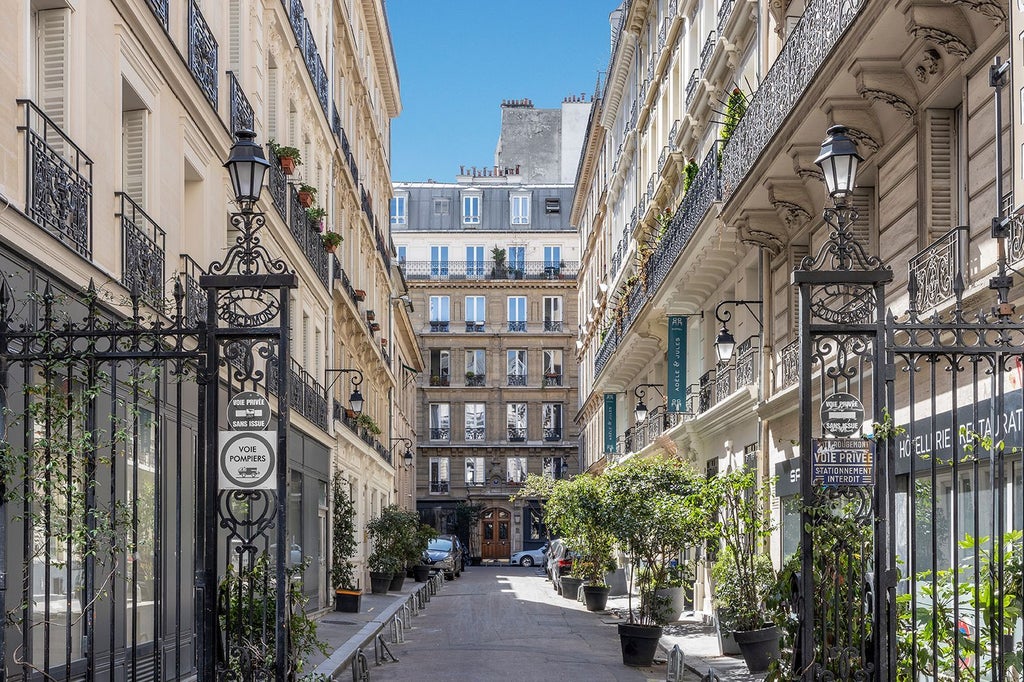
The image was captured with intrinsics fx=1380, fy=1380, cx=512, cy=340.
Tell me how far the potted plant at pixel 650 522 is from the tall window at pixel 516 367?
52.8 metres

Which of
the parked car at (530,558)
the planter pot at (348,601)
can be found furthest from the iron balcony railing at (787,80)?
the parked car at (530,558)

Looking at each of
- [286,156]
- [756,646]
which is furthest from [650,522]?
[286,156]

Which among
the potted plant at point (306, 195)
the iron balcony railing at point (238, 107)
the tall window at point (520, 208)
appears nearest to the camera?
the iron balcony railing at point (238, 107)

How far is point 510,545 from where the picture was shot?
242 feet

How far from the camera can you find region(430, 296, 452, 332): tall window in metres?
75.1

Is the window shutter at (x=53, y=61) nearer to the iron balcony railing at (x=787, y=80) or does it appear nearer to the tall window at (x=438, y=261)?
the iron balcony railing at (x=787, y=80)

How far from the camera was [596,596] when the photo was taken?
30547 millimetres

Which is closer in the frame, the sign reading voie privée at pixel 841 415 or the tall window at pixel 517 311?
the sign reading voie privée at pixel 841 415

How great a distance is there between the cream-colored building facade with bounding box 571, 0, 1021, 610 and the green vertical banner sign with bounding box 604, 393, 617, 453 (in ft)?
6.65

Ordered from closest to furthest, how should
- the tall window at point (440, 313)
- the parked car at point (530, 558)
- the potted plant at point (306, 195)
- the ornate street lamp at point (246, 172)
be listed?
the ornate street lamp at point (246, 172)
the potted plant at point (306, 195)
the parked car at point (530, 558)
the tall window at point (440, 313)

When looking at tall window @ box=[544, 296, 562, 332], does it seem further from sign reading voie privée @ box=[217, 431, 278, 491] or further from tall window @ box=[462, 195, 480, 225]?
sign reading voie privée @ box=[217, 431, 278, 491]

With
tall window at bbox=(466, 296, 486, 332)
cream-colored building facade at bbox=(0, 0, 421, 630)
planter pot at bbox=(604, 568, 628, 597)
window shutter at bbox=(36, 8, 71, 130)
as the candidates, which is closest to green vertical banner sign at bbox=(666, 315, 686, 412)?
cream-colored building facade at bbox=(0, 0, 421, 630)

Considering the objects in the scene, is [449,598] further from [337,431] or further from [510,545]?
[510,545]

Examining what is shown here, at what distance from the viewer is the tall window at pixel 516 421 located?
7431 cm
